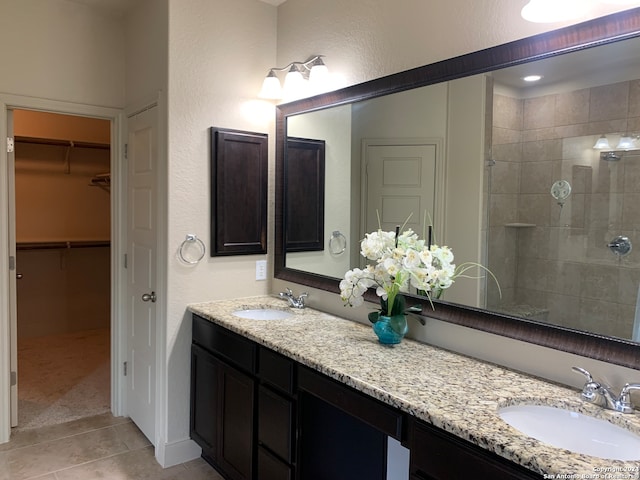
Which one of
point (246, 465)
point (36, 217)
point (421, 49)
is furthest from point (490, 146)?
point (36, 217)

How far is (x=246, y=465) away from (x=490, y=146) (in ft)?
5.89

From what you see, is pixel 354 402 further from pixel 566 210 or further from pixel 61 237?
pixel 61 237

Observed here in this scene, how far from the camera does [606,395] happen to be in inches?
54.4

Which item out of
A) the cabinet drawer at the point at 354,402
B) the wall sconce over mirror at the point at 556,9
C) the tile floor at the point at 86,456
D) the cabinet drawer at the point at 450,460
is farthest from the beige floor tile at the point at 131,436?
the wall sconce over mirror at the point at 556,9

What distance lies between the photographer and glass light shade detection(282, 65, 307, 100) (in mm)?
2652

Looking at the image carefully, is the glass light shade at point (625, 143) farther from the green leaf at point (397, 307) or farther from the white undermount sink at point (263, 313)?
the white undermount sink at point (263, 313)

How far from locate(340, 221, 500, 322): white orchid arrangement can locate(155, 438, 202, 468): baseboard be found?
147cm

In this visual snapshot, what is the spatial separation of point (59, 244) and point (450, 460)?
194 inches

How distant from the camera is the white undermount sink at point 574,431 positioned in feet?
4.20

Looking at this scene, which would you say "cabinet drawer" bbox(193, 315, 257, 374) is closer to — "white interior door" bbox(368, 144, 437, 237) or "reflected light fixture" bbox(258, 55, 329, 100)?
"white interior door" bbox(368, 144, 437, 237)

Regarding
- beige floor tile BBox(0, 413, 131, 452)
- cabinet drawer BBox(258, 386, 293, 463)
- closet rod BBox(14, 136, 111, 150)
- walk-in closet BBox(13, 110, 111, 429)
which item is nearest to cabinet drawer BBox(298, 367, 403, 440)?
cabinet drawer BBox(258, 386, 293, 463)

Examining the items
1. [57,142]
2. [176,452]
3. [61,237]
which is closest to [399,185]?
[176,452]

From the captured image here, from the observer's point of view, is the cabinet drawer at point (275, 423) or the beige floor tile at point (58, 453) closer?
the cabinet drawer at point (275, 423)

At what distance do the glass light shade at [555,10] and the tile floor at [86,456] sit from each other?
2635mm
